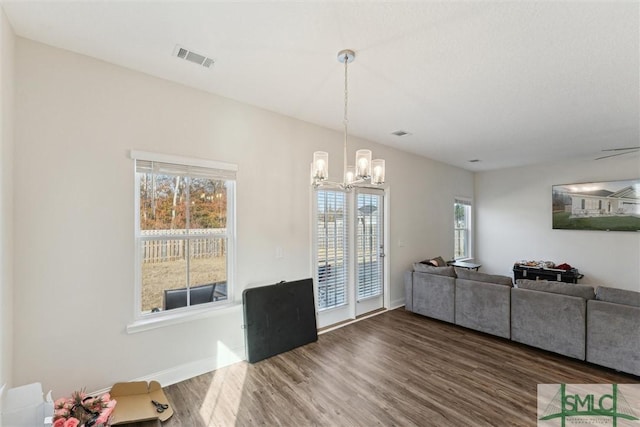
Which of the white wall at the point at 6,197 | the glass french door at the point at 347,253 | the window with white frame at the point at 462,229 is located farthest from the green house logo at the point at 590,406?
the window with white frame at the point at 462,229

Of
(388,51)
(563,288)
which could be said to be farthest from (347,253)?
(388,51)

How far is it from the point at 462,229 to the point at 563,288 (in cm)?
387

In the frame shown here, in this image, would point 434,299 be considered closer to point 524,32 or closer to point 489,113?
point 489,113

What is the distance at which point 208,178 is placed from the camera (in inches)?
116

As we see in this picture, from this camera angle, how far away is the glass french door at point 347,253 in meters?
4.00

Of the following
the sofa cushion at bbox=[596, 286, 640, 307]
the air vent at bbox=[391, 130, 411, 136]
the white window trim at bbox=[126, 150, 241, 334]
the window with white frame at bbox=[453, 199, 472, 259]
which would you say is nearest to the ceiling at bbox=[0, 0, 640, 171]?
the air vent at bbox=[391, 130, 411, 136]

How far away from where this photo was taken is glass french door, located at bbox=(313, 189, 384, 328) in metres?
4.00

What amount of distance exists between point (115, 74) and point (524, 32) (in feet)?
10.6

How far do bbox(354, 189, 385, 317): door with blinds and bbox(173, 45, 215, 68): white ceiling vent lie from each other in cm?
272

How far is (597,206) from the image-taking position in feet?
18.1

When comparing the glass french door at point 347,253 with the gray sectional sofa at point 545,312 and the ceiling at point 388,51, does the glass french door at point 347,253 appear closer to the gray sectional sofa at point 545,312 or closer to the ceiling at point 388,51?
the gray sectional sofa at point 545,312

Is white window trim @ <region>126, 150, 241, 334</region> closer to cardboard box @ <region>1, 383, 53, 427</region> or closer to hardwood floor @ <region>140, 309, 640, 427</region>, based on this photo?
hardwood floor @ <region>140, 309, 640, 427</region>

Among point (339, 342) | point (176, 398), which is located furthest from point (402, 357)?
point (176, 398)

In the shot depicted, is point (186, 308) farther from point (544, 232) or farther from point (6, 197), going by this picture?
point (544, 232)
